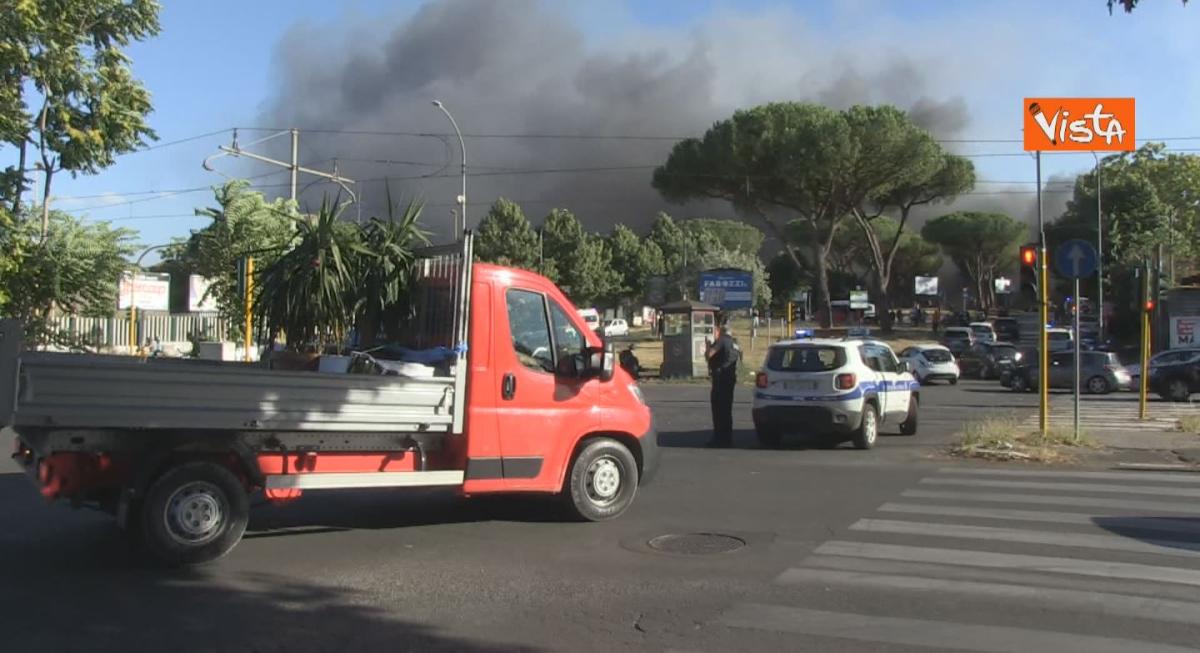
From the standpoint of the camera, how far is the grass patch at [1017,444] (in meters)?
13.3

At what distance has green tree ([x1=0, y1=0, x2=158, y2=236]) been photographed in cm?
2036

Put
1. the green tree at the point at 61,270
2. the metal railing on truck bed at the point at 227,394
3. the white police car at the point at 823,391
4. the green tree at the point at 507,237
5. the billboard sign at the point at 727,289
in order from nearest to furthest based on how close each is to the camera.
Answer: the metal railing on truck bed at the point at 227,394, the white police car at the point at 823,391, the green tree at the point at 61,270, the billboard sign at the point at 727,289, the green tree at the point at 507,237

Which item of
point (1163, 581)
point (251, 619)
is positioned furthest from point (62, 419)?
point (1163, 581)

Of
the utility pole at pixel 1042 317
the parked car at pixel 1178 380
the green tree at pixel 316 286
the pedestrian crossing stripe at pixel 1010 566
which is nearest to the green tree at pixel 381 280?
the green tree at pixel 316 286

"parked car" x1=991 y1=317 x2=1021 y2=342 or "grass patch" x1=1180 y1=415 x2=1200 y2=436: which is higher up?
"parked car" x1=991 y1=317 x2=1021 y2=342

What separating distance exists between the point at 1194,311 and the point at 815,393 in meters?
39.9

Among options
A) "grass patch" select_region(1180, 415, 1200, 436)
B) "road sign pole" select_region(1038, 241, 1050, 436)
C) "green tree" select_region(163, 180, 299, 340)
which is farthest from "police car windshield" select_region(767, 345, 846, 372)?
"green tree" select_region(163, 180, 299, 340)

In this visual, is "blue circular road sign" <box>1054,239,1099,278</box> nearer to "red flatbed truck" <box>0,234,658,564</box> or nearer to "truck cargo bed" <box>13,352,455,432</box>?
"red flatbed truck" <box>0,234,658,564</box>

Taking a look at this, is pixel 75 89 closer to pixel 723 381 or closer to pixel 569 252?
pixel 723 381

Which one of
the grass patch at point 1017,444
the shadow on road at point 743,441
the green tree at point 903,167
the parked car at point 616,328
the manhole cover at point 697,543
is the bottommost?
the manhole cover at point 697,543

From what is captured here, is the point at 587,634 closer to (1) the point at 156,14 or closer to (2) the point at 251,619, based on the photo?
(2) the point at 251,619

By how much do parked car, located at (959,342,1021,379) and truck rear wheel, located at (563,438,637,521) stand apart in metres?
32.8

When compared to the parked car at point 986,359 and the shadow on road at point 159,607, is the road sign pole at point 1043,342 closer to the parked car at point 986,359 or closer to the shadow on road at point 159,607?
the shadow on road at point 159,607

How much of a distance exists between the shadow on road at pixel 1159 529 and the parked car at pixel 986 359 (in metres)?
31.1
